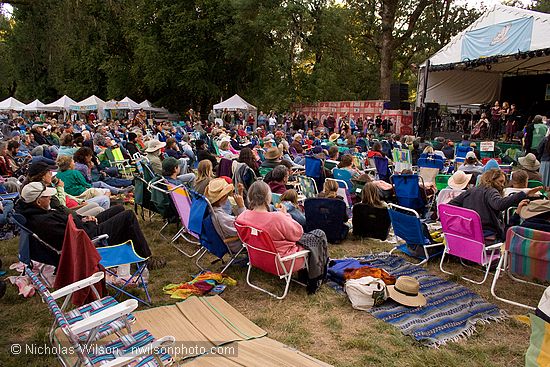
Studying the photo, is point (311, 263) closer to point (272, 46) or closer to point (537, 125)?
point (537, 125)

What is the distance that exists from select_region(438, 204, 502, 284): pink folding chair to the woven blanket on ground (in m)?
2.25

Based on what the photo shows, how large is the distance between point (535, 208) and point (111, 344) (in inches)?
156

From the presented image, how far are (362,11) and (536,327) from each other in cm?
2998

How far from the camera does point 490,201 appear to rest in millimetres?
4598

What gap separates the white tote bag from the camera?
13.1 ft

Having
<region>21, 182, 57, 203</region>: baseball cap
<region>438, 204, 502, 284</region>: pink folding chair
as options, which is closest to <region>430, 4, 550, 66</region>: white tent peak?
<region>438, 204, 502, 284</region>: pink folding chair

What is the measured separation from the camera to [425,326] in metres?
3.65

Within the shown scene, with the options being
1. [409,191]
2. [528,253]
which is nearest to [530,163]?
[409,191]

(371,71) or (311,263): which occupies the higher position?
(371,71)

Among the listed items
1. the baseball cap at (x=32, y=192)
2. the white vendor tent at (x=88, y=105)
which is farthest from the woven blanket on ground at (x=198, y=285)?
the white vendor tent at (x=88, y=105)

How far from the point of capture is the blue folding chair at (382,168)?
27.9 ft

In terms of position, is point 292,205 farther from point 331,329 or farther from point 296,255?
point 331,329

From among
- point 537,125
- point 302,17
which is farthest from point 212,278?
point 302,17

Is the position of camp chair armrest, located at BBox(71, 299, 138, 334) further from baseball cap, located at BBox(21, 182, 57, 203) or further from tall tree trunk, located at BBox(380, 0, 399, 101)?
tall tree trunk, located at BBox(380, 0, 399, 101)
